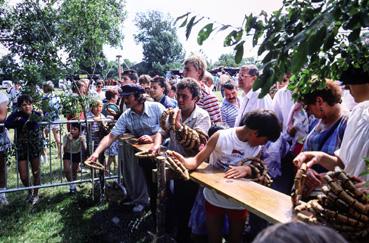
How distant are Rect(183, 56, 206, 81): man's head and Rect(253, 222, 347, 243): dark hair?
389 centimetres

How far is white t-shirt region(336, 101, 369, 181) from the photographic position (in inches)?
82.3

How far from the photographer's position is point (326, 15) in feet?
2.92

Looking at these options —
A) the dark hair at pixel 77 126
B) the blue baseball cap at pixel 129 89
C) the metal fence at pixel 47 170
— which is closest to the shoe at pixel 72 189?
the metal fence at pixel 47 170

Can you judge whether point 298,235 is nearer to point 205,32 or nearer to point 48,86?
point 205,32

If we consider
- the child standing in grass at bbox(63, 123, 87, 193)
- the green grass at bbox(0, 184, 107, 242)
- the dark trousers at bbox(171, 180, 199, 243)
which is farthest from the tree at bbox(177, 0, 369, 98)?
the child standing in grass at bbox(63, 123, 87, 193)

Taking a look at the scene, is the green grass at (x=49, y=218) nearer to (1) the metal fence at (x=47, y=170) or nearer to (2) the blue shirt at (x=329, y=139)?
(1) the metal fence at (x=47, y=170)

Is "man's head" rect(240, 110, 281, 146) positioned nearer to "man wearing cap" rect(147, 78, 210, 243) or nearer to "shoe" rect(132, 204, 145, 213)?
"man wearing cap" rect(147, 78, 210, 243)

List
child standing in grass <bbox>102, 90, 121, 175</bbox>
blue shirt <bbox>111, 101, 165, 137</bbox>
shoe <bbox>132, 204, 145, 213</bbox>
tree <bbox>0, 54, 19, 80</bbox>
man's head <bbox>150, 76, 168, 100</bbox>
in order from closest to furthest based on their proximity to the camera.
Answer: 1. blue shirt <bbox>111, 101, 165, 137</bbox>
2. shoe <bbox>132, 204, 145, 213</bbox>
3. tree <bbox>0, 54, 19, 80</bbox>
4. man's head <bbox>150, 76, 168, 100</bbox>
5. child standing in grass <bbox>102, 90, 121, 175</bbox>

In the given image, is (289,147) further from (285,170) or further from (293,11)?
(293,11)

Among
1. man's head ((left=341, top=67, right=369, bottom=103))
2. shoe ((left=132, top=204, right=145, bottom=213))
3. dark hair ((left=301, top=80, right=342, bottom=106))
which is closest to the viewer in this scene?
man's head ((left=341, top=67, right=369, bottom=103))

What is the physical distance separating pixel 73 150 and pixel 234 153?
3.94m

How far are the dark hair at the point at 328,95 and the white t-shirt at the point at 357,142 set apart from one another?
1.30ft

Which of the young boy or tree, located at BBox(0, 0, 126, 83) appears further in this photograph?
tree, located at BBox(0, 0, 126, 83)

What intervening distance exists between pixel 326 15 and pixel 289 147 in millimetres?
2965
